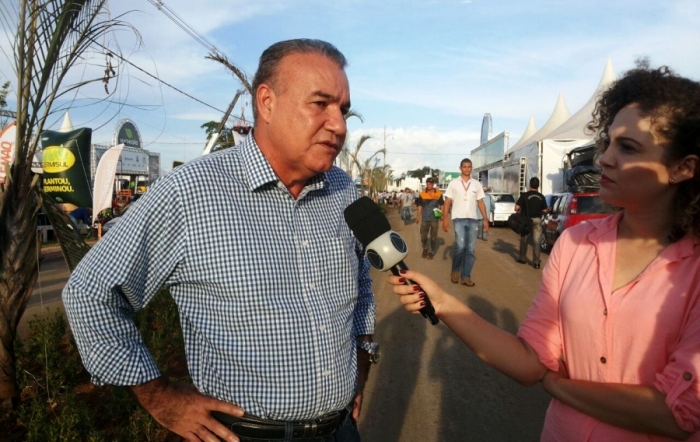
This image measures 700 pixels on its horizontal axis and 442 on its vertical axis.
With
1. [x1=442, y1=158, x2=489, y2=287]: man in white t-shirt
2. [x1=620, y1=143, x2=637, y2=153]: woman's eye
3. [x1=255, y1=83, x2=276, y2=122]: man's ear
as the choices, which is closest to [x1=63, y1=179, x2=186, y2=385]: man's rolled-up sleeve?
[x1=255, y1=83, x2=276, y2=122]: man's ear

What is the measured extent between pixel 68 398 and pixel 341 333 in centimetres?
266

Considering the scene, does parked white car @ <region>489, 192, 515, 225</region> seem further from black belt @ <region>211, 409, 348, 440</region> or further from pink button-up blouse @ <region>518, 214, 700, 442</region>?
black belt @ <region>211, 409, 348, 440</region>

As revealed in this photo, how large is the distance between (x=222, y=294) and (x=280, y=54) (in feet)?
3.24

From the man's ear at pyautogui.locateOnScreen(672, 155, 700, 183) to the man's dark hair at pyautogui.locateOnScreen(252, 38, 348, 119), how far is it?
1.32 m

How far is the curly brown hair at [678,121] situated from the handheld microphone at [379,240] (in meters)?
0.91

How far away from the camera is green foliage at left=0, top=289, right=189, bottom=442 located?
3.56m

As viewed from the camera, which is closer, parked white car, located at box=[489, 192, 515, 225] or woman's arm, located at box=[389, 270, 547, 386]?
woman's arm, located at box=[389, 270, 547, 386]

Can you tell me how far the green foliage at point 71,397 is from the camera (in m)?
3.56

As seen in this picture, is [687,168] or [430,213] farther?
[430,213]

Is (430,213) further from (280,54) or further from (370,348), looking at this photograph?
(280,54)

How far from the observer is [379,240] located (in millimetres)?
1935

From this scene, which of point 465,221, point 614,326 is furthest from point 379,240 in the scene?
point 465,221

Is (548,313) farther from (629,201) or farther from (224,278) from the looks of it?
(224,278)

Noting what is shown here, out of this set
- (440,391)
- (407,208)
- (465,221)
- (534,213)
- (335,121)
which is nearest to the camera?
(335,121)
